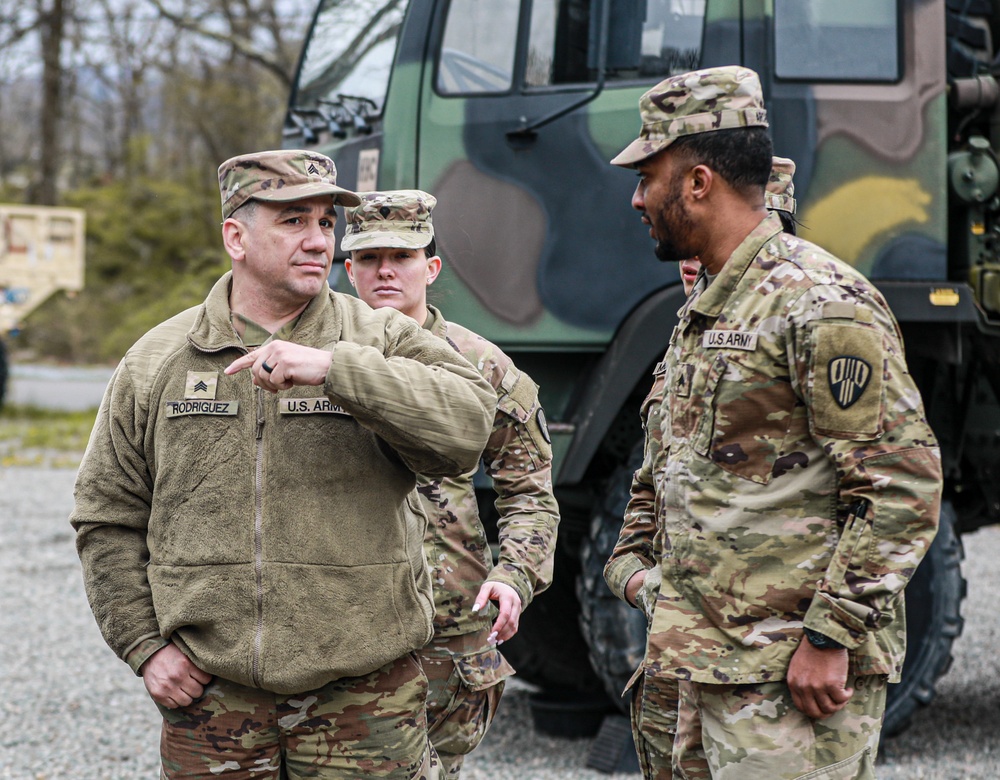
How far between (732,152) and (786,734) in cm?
97

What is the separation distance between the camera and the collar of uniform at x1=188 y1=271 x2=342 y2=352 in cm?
235

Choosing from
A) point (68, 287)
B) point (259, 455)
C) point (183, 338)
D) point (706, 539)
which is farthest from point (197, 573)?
point (68, 287)

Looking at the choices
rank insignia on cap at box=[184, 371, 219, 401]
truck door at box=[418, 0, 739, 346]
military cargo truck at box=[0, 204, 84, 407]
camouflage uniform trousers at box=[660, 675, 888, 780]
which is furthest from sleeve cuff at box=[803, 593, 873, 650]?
military cargo truck at box=[0, 204, 84, 407]

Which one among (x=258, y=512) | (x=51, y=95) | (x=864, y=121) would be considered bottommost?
(x=258, y=512)

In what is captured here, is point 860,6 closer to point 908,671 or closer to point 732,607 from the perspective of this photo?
point 908,671

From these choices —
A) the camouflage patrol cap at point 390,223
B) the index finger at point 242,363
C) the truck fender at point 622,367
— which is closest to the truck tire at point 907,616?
the truck fender at point 622,367

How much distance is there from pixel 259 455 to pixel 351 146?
2.52 meters

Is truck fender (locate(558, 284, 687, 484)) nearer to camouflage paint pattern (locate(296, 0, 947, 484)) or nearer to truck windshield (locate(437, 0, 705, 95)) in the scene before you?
camouflage paint pattern (locate(296, 0, 947, 484))

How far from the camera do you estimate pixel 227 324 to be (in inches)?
93.7

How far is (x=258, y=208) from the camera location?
2.38 metres

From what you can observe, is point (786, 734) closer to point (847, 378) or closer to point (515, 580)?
point (847, 378)

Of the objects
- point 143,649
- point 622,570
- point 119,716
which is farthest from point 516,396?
point 119,716

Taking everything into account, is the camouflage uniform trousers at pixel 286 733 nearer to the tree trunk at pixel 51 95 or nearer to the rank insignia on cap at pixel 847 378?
the rank insignia on cap at pixel 847 378

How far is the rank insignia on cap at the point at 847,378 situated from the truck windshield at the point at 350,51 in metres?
2.70
